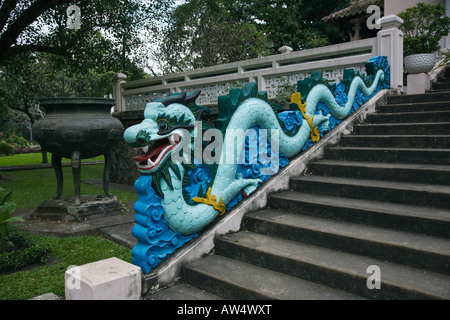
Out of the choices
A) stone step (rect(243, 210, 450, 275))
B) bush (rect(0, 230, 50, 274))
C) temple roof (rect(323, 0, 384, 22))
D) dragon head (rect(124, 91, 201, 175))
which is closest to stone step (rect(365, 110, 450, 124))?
stone step (rect(243, 210, 450, 275))

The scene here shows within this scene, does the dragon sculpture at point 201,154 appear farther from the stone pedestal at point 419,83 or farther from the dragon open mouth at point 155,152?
the stone pedestal at point 419,83

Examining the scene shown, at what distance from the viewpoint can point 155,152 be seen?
306 cm

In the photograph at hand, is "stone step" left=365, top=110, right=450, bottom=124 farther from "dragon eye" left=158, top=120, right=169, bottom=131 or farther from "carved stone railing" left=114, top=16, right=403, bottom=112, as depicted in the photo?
"dragon eye" left=158, top=120, right=169, bottom=131

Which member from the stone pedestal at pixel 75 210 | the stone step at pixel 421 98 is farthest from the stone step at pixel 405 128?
the stone pedestal at pixel 75 210

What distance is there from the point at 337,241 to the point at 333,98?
A: 244 cm

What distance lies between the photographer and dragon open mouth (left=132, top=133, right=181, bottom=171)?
301cm

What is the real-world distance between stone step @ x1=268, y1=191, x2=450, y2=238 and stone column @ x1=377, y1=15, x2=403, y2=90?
133 inches

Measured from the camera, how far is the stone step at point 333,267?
2363 millimetres

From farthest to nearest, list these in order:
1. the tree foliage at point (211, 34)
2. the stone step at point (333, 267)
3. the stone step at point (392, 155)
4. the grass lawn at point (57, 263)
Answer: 1. the tree foliage at point (211, 34)
2. the stone step at point (392, 155)
3. the grass lawn at point (57, 263)
4. the stone step at point (333, 267)

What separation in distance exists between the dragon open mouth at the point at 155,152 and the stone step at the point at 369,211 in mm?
1446

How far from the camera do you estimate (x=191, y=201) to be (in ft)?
10.9

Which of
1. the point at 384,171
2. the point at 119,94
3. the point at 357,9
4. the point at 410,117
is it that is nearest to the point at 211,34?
the point at 119,94

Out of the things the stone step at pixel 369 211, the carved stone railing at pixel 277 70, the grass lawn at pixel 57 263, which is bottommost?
the grass lawn at pixel 57 263
